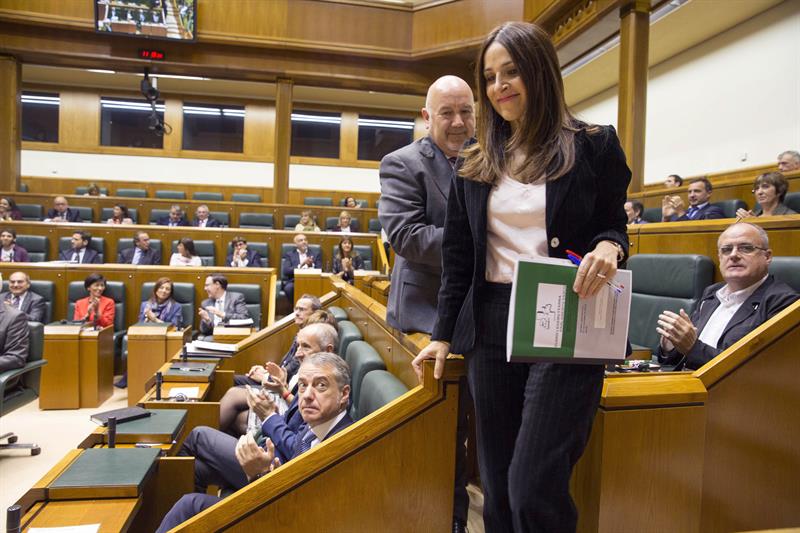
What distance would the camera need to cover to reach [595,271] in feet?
2.47

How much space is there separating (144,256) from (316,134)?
530 centimetres

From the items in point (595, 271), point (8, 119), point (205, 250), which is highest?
point (8, 119)

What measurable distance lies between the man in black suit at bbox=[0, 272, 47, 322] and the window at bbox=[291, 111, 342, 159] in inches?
246

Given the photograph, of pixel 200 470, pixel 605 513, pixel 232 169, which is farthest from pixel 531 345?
pixel 232 169

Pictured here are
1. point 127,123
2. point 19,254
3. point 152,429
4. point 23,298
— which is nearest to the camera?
point 152,429

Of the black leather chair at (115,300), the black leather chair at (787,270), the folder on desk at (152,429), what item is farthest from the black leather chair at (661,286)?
the black leather chair at (115,300)

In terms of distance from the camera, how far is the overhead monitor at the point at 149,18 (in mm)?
6188

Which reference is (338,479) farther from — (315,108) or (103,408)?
(315,108)

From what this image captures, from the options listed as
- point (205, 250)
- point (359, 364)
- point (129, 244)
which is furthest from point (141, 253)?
point (359, 364)

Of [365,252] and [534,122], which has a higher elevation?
[534,122]

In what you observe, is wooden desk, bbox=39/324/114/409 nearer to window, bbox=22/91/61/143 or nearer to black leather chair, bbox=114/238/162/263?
black leather chair, bbox=114/238/162/263

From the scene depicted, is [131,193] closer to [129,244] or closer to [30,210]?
[30,210]

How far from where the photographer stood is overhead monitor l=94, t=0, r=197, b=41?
6.19 m

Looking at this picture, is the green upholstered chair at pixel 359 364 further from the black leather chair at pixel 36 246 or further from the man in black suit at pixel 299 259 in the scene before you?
the black leather chair at pixel 36 246
